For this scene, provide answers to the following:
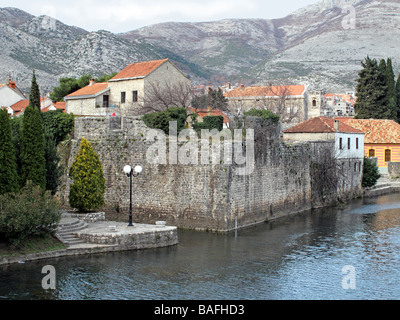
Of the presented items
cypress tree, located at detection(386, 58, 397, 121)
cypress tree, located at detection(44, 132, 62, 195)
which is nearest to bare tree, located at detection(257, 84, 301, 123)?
cypress tree, located at detection(386, 58, 397, 121)

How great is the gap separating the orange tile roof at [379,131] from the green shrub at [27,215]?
40.3 meters

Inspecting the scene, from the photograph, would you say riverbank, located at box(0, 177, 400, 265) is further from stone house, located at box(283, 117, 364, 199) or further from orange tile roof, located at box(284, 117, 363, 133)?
orange tile roof, located at box(284, 117, 363, 133)

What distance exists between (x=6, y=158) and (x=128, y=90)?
2204 centimetres

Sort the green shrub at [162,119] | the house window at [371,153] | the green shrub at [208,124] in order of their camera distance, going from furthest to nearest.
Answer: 1. the house window at [371,153]
2. the green shrub at [208,124]
3. the green shrub at [162,119]

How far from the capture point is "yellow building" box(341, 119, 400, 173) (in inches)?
2037

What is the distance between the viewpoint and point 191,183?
24125 millimetres

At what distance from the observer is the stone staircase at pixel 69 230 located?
63.0ft

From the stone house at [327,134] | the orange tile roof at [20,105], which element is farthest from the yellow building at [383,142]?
the orange tile roof at [20,105]

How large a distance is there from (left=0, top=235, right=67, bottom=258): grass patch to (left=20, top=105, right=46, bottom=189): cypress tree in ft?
8.44

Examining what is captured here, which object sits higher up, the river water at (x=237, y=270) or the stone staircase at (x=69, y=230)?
the stone staircase at (x=69, y=230)

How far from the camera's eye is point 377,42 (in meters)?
136

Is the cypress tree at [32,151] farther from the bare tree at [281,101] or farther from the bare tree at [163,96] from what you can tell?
the bare tree at [281,101]

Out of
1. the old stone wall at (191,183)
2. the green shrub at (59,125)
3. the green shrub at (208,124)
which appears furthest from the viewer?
the green shrub at (59,125)
